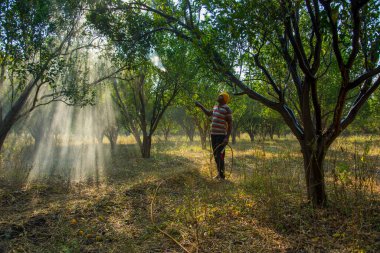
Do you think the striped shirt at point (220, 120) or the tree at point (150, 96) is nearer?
the striped shirt at point (220, 120)

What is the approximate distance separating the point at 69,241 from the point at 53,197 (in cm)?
266

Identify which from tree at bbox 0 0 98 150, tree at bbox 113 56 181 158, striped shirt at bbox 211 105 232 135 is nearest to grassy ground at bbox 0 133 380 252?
striped shirt at bbox 211 105 232 135

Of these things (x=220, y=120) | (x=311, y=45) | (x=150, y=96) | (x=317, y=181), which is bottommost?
(x=317, y=181)

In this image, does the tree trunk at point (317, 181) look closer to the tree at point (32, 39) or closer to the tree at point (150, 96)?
the tree at point (32, 39)

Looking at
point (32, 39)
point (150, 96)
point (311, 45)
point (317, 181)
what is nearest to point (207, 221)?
point (317, 181)

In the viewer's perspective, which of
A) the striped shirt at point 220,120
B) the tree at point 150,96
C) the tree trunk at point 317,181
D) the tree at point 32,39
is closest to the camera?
the tree trunk at point 317,181

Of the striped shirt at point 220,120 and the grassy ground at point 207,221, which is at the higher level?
the striped shirt at point 220,120

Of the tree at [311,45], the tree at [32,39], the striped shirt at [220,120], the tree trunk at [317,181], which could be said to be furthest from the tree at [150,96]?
the tree trunk at [317,181]

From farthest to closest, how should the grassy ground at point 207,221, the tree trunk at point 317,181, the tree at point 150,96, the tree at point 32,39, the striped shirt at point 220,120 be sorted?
the tree at point 150,96, the striped shirt at point 220,120, the tree at point 32,39, the tree trunk at point 317,181, the grassy ground at point 207,221

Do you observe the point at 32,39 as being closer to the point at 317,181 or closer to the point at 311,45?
the point at 311,45

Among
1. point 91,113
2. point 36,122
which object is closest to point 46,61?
point 36,122

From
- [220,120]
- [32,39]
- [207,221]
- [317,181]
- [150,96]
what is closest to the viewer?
[207,221]

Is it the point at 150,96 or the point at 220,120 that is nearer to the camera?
the point at 220,120

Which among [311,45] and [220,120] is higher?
[311,45]
